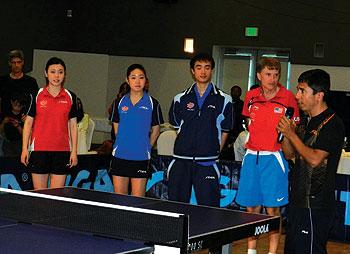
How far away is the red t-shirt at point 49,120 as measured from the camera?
6980 millimetres

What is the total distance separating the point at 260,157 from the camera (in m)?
6.37

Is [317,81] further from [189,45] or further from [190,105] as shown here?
[189,45]

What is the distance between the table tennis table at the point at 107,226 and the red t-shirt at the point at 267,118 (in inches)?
60.5

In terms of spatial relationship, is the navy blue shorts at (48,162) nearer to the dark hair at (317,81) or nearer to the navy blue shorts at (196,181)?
the navy blue shorts at (196,181)

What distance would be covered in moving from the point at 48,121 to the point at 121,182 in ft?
3.00

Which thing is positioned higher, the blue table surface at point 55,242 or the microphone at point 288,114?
the microphone at point 288,114

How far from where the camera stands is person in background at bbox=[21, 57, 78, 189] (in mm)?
6977

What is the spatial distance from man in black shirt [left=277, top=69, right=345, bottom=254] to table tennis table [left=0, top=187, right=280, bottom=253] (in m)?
0.25

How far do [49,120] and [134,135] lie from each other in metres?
0.82

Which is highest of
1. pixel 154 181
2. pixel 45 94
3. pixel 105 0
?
pixel 105 0

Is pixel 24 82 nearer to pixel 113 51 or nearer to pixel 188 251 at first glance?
pixel 188 251

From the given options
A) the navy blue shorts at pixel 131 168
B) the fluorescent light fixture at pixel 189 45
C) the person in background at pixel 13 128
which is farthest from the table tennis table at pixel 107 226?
the fluorescent light fixture at pixel 189 45

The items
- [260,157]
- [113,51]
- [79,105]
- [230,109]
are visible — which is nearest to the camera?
→ [260,157]

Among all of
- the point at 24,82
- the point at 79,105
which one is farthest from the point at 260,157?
the point at 24,82
